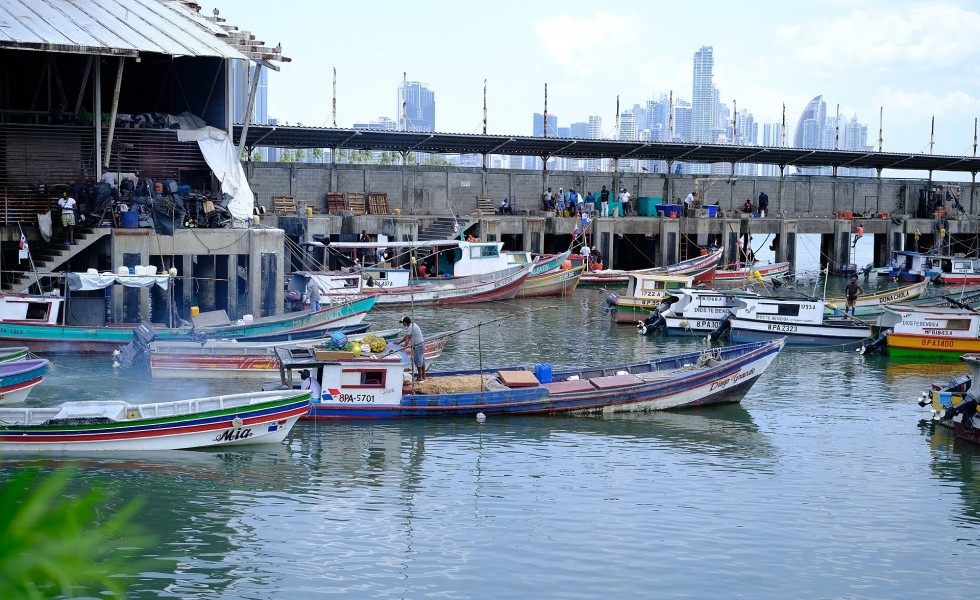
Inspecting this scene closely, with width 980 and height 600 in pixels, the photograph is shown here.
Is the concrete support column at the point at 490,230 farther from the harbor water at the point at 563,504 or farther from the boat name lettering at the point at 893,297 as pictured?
the harbor water at the point at 563,504

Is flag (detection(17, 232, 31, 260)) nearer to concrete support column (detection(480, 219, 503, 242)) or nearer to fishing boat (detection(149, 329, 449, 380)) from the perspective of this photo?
fishing boat (detection(149, 329, 449, 380))

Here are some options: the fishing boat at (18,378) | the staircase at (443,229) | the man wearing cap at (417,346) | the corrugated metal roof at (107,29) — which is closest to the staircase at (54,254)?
the corrugated metal roof at (107,29)

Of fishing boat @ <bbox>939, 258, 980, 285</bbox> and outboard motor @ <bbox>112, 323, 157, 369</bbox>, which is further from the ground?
fishing boat @ <bbox>939, 258, 980, 285</bbox>

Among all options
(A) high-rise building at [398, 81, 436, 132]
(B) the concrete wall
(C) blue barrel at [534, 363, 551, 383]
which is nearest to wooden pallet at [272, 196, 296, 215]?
(B) the concrete wall

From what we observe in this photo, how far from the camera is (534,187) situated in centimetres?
5378

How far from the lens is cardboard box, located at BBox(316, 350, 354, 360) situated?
822 inches

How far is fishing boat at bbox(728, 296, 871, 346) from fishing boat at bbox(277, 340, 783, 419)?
832cm

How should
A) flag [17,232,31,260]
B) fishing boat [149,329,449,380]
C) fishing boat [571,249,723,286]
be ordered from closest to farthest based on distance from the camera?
1. fishing boat [149,329,449,380]
2. flag [17,232,31,260]
3. fishing boat [571,249,723,286]

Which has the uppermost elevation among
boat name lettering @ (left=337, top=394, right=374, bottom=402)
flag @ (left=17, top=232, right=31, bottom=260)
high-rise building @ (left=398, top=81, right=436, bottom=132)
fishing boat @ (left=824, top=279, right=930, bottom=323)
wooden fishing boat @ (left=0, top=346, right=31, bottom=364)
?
high-rise building @ (left=398, top=81, right=436, bottom=132)

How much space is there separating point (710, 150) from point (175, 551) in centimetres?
4610

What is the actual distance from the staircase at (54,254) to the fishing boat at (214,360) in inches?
254

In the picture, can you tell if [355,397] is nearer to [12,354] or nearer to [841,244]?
[12,354]

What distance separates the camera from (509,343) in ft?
106

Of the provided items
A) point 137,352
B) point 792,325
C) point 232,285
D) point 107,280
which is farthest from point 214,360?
point 792,325
